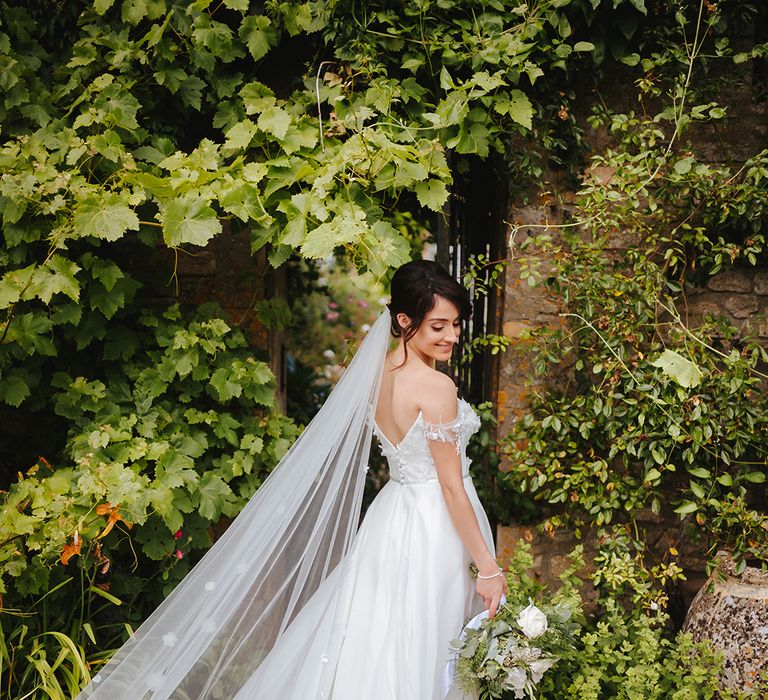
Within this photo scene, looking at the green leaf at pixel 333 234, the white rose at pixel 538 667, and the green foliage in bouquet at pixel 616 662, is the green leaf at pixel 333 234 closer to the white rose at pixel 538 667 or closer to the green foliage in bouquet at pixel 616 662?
the green foliage in bouquet at pixel 616 662

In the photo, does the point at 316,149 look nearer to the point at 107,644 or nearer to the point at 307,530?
the point at 307,530

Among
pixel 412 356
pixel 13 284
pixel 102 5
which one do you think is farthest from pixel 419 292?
pixel 102 5

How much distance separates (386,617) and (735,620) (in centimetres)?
146

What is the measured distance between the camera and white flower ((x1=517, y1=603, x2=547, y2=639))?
2371mm

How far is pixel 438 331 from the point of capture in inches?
106

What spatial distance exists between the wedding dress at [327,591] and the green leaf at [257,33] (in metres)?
1.56

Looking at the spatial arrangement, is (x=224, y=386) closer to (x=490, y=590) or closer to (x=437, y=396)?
(x=437, y=396)

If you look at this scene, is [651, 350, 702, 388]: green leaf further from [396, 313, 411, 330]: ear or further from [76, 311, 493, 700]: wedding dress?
[396, 313, 411, 330]: ear

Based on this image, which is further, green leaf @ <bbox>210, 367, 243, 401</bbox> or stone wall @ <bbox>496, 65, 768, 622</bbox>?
stone wall @ <bbox>496, 65, 768, 622</bbox>

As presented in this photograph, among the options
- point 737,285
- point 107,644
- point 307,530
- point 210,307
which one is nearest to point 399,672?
point 307,530

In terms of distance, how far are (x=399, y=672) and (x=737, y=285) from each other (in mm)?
2414

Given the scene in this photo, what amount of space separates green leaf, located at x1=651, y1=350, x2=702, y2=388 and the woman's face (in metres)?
0.97

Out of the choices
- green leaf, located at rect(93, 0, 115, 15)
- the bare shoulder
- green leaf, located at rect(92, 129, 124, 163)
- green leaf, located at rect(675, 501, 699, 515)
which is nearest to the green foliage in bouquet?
green leaf, located at rect(675, 501, 699, 515)

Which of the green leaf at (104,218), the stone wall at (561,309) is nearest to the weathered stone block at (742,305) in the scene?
the stone wall at (561,309)
